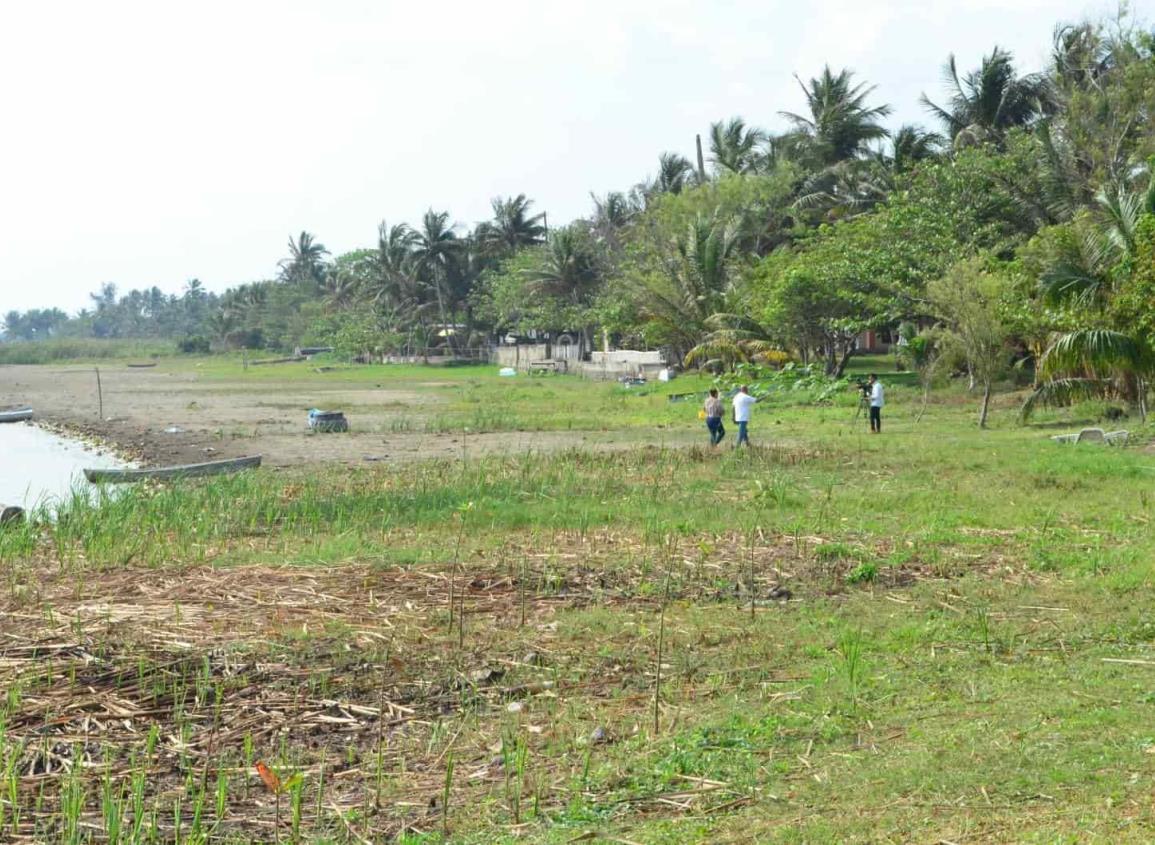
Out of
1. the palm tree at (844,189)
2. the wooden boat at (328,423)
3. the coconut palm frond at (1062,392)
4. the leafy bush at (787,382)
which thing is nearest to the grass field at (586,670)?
the coconut palm frond at (1062,392)

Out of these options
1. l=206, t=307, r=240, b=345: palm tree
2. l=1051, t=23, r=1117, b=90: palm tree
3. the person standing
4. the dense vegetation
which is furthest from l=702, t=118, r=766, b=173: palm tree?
l=206, t=307, r=240, b=345: palm tree

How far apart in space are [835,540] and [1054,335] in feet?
52.4

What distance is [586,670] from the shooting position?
8.04 meters

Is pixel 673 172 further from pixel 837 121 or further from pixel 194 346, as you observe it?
pixel 194 346

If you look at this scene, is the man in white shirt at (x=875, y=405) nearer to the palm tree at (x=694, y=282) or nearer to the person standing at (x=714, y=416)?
the person standing at (x=714, y=416)

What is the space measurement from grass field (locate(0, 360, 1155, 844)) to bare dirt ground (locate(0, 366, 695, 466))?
32.0 feet

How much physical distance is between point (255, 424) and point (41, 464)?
707cm

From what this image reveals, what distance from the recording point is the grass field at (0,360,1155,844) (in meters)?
5.71

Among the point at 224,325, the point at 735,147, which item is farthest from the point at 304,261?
the point at 735,147

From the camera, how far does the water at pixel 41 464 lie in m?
21.8

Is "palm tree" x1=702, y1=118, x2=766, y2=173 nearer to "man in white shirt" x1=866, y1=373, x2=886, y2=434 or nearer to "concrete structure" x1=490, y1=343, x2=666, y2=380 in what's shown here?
"concrete structure" x1=490, y1=343, x2=666, y2=380

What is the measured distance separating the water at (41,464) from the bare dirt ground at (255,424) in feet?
2.93

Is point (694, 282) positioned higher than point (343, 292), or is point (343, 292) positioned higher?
point (343, 292)

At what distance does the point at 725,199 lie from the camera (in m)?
49.8
